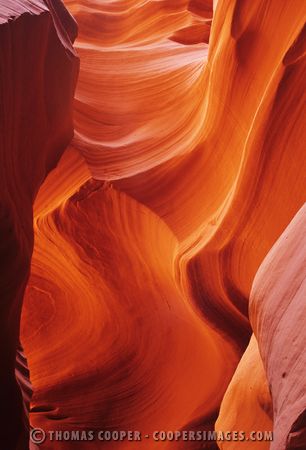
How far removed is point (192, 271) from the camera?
3.40 m

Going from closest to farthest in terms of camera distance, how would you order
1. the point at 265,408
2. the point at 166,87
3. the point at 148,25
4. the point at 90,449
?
the point at 265,408 → the point at 90,449 → the point at 166,87 → the point at 148,25

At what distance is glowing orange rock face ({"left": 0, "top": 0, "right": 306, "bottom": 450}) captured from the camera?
10.3ft

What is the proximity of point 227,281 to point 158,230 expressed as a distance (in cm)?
59

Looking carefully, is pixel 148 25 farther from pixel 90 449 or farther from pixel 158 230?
pixel 90 449

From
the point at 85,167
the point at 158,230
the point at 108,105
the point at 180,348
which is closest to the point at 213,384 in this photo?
the point at 180,348

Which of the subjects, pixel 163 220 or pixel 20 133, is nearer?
pixel 20 133

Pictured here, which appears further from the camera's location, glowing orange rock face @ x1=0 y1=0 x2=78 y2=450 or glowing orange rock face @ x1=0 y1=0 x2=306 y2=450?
glowing orange rock face @ x1=0 y1=0 x2=306 y2=450

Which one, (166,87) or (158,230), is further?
(166,87)

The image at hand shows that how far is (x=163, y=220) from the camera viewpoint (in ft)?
11.9

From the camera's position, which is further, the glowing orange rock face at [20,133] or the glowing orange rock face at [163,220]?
the glowing orange rock face at [163,220]

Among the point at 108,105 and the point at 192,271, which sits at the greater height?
the point at 108,105

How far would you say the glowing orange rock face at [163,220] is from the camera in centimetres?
312

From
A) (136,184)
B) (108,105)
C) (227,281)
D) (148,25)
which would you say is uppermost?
(148,25)

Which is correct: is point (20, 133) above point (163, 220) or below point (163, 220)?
above
